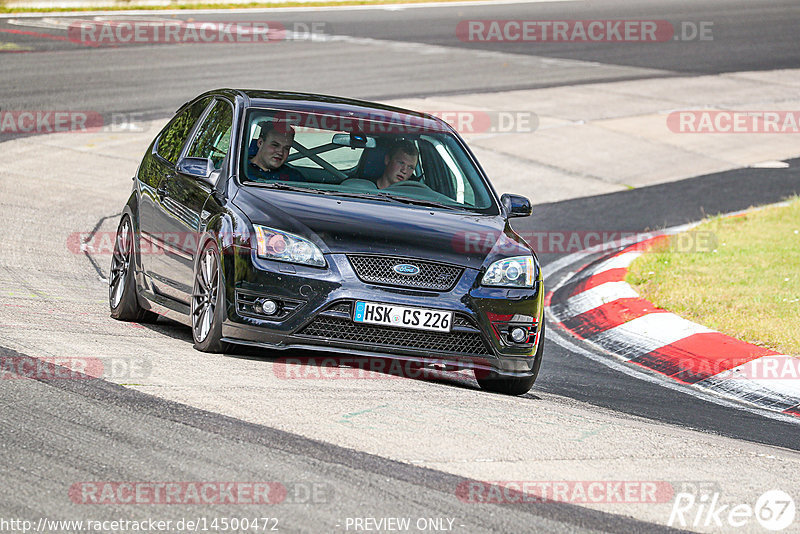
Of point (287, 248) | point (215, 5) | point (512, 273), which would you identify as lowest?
point (512, 273)

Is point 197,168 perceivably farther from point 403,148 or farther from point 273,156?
point 403,148

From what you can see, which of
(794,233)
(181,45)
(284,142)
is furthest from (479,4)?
(284,142)

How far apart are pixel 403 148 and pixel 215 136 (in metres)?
1.21

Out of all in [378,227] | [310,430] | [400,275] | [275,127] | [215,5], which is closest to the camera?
[310,430]

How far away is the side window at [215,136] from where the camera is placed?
7973 mm

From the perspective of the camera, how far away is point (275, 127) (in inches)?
311

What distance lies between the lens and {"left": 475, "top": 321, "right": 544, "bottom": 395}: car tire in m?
7.42

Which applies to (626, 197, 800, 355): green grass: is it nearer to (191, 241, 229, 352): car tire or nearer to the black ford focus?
the black ford focus

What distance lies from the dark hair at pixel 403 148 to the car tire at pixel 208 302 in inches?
57.6

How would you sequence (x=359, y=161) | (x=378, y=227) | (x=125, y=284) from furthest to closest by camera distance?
1. (x=125, y=284)
2. (x=359, y=161)
3. (x=378, y=227)

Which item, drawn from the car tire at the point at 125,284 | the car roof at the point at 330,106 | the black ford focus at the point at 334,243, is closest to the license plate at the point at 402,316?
the black ford focus at the point at 334,243

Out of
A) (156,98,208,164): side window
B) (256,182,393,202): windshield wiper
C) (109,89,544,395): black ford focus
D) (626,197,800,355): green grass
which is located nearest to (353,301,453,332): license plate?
(109,89,544,395): black ford focus

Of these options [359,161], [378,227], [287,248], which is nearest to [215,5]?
[359,161]

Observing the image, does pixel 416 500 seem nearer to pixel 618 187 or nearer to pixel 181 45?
pixel 618 187
